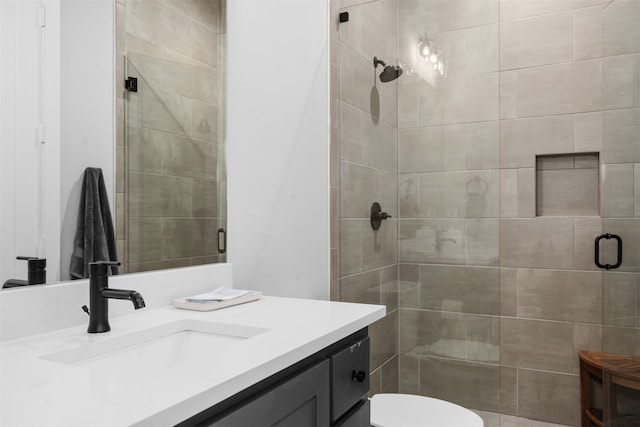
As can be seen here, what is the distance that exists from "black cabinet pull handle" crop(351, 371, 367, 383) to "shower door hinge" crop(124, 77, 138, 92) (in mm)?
1045

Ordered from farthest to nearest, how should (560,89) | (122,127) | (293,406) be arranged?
(560,89) → (122,127) → (293,406)

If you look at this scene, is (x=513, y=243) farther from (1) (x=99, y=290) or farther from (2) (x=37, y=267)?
(2) (x=37, y=267)

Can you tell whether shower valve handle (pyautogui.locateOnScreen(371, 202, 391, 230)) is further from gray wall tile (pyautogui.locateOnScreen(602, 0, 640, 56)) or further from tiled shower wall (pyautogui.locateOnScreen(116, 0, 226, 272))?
gray wall tile (pyautogui.locateOnScreen(602, 0, 640, 56))

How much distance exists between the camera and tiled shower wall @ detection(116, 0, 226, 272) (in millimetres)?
1423

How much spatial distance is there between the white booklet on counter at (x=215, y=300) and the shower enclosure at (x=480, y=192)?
54 cm

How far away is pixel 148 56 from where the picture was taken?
1.50 metres

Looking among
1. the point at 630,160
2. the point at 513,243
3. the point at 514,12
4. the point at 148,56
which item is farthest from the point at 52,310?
the point at 514,12

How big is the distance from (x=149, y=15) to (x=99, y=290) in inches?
34.9

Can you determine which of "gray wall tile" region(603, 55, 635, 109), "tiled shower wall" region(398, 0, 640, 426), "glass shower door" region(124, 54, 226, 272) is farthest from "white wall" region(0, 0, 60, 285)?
"gray wall tile" region(603, 55, 635, 109)

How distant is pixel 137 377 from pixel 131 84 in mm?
944

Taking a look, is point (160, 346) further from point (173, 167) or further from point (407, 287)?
point (407, 287)

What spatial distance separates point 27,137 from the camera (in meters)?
1.13

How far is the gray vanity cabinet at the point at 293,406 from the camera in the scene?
2.75 ft

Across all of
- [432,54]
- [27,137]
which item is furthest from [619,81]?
[27,137]
